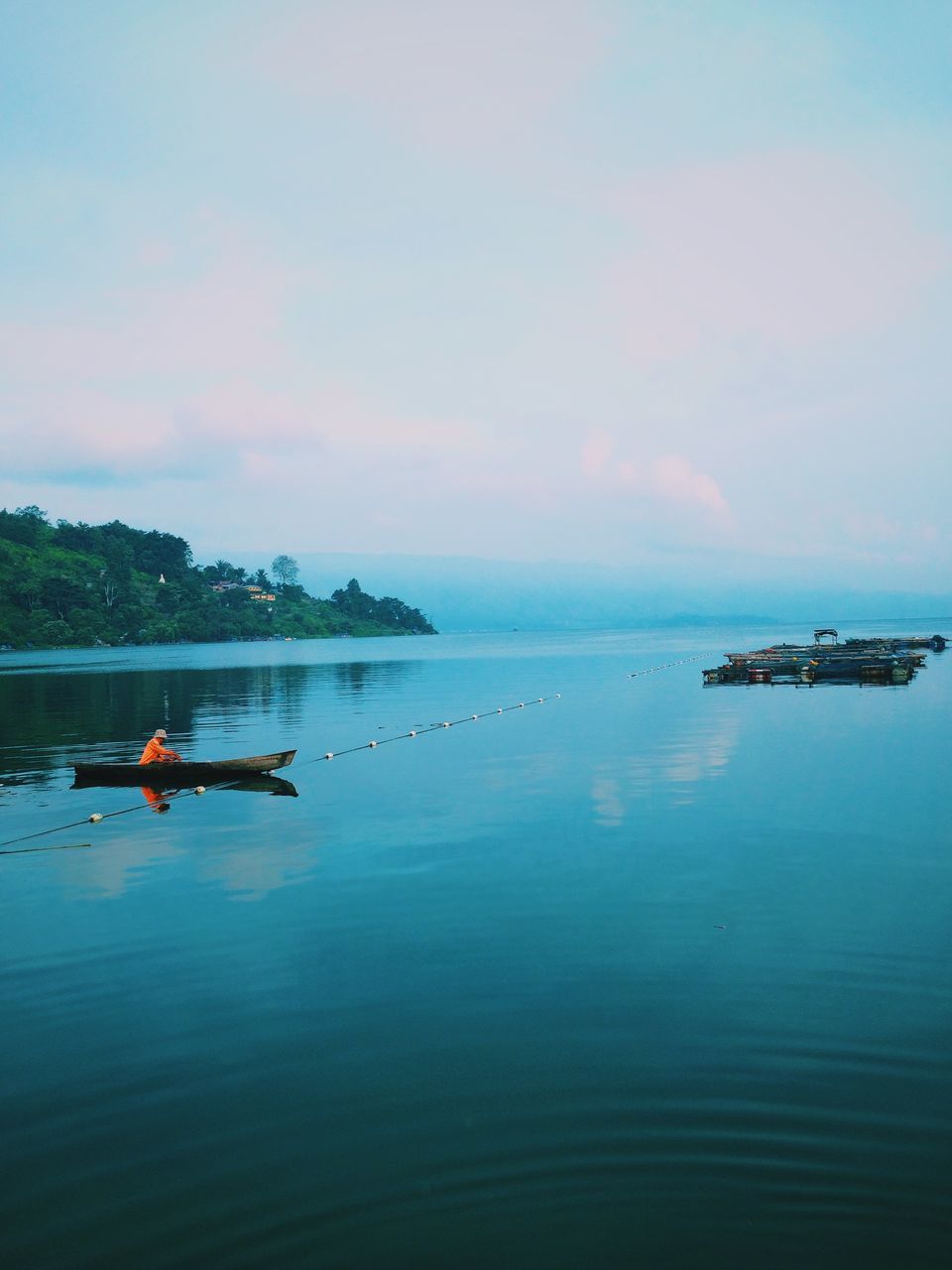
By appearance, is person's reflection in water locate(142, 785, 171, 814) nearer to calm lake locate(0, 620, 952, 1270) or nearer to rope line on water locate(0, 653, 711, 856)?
rope line on water locate(0, 653, 711, 856)

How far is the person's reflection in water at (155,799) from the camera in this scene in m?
27.9

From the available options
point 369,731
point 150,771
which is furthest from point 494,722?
point 150,771

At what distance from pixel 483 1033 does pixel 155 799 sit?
20329 millimetres

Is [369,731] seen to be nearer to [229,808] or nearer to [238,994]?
[229,808]

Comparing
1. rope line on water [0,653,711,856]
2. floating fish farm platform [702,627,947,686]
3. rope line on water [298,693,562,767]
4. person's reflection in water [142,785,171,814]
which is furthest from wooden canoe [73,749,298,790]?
floating fish farm platform [702,627,947,686]

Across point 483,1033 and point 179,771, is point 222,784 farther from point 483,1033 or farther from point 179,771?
point 483,1033

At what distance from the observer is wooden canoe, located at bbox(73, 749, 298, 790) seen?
3016cm

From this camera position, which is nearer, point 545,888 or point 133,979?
point 133,979

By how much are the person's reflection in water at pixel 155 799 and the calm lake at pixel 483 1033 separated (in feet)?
1.51

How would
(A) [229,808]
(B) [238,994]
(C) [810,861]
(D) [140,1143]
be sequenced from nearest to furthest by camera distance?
(D) [140,1143] → (B) [238,994] → (C) [810,861] → (A) [229,808]

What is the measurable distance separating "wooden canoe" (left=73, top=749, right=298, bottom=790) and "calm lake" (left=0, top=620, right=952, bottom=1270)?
249 cm

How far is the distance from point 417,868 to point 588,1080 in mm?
10053

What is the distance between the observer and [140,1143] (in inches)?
365

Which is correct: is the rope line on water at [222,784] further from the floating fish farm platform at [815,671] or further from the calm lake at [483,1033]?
the floating fish farm platform at [815,671]
